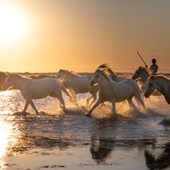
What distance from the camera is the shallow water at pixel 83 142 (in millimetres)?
8492

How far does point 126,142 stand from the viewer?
11125mm

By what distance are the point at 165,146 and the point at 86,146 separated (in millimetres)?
1760

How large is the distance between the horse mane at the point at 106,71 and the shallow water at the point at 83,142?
1629mm

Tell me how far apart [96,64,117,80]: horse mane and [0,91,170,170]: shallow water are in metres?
1.63

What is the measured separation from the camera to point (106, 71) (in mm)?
18594

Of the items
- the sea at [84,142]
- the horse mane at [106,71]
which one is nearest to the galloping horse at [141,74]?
the horse mane at [106,71]

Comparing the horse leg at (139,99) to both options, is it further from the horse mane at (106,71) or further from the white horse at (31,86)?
the white horse at (31,86)

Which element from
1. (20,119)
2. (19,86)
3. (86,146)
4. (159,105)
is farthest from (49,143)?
(159,105)

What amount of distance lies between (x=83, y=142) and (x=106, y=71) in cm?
→ 781

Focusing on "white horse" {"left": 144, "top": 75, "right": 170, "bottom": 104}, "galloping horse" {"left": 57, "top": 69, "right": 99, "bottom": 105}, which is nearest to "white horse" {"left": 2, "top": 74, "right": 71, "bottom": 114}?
"galloping horse" {"left": 57, "top": 69, "right": 99, "bottom": 105}

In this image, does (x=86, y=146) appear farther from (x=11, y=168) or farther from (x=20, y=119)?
(x=20, y=119)

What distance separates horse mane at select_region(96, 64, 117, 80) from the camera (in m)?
18.1

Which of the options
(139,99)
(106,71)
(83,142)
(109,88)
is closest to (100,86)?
(109,88)

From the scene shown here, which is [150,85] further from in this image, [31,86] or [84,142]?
[31,86]
